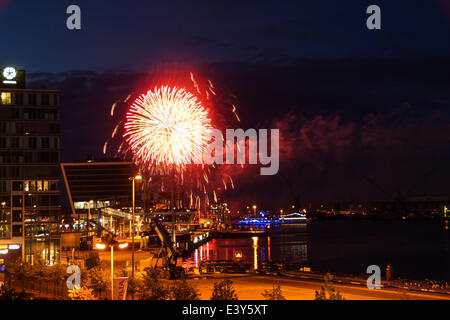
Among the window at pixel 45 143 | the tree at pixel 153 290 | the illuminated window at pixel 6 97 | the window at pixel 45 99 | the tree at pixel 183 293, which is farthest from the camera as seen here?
the window at pixel 45 143

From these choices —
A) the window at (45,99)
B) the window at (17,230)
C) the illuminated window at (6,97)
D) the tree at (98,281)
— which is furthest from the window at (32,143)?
the tree at (98,281)

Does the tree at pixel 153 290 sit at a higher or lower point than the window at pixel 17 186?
lower

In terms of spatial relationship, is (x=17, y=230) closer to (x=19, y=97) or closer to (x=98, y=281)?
(x=19, y=97)

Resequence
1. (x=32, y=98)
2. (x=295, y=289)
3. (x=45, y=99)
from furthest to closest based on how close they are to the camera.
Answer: (x=45, y=99) < (x=32, y=98) < (x=295, y=289)

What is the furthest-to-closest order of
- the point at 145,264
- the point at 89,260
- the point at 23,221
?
the point at 23,221, the point at 145,264, the point at 89,260

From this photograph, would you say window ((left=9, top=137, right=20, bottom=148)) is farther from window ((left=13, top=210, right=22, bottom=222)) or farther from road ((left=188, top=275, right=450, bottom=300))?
road ((left=188, top=275, right=450, bottom=300))

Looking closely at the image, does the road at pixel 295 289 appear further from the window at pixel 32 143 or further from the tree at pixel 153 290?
the window at pixel 32 143

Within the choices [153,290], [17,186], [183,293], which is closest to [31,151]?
[17,186]

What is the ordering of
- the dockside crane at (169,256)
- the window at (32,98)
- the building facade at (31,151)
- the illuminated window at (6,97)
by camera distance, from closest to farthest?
1. the dockside crane at (169,256)
2. the building facade at (31,151)
3. the illuminated window at (6,97)
4. the window at (32,98)
